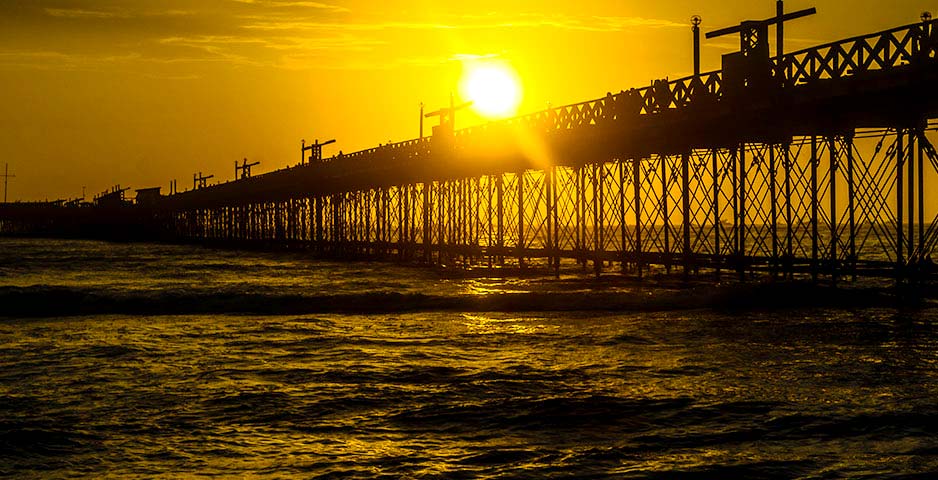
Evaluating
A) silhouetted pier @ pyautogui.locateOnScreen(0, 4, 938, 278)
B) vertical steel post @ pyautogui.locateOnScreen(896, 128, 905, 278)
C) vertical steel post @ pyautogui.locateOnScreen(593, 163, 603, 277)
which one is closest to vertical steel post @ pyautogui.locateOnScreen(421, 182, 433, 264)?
silhouetted pier @ pyautogui.locateOnScreen(0, 4, 938, 278)

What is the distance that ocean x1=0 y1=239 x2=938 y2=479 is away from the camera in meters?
10.5

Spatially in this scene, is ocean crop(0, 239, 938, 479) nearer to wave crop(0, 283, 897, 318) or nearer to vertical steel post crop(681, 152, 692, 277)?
wave crop(0, 283, 897, 318)

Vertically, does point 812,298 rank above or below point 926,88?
below

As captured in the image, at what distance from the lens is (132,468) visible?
1033 centimetres

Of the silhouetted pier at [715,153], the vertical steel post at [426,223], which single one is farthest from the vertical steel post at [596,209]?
the vertical steel post at [426,223]

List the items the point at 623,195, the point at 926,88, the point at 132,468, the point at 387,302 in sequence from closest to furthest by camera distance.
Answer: the point at 132,468, the point at 926,88, the point at 387,302, the point at 623,195

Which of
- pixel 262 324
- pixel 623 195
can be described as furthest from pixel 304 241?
pixel 262 324

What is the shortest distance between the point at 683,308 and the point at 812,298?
10.3ft

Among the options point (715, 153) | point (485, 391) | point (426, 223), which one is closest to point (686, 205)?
point (715, 153)

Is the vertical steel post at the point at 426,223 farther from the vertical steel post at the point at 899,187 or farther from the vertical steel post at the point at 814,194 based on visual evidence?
the vertical steel post at the point at 899,187

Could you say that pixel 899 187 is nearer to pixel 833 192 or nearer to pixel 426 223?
pixel 833 192

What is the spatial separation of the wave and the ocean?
0.83ft

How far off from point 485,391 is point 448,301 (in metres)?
15.8

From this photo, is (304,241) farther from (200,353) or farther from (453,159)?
(200,353)
